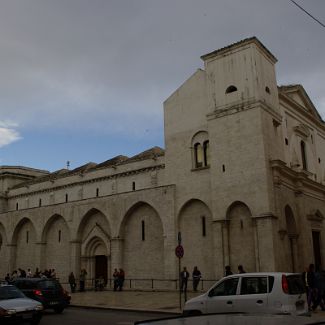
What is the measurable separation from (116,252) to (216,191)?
895cm

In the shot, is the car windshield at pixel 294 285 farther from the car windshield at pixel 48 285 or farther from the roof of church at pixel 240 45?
the roof of church at pixel 240 45

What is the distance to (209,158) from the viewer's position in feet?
86.1

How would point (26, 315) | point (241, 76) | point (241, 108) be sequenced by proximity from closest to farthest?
point (26, 315), point (241, 108), point (241, 76)

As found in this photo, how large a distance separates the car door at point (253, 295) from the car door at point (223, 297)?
18 centimetres

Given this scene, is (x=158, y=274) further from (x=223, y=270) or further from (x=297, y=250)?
(x=297, y=250)

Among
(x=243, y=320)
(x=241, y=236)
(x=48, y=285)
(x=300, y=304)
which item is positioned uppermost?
(x=241, y=236)

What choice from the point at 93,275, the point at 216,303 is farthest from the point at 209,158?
the point at 216,303

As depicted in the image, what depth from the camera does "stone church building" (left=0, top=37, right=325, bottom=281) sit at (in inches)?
930

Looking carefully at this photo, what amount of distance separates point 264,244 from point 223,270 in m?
2.87

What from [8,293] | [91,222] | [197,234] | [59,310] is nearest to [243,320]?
[8,293]

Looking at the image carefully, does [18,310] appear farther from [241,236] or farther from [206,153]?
[206,153]

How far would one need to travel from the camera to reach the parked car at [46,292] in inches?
668

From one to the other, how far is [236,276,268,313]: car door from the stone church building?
37.3 ft

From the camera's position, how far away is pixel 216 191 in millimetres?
24719
